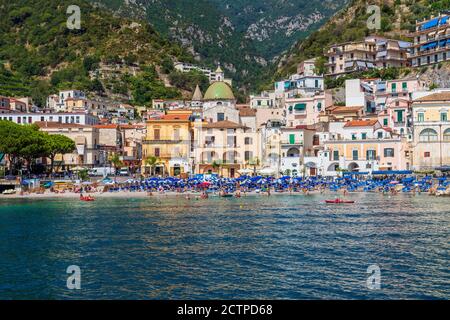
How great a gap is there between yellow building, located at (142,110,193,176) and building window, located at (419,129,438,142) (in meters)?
31.2

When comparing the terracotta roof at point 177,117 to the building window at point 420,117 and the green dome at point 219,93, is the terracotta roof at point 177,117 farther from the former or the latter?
the building window at point 420,117

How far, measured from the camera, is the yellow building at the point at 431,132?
236ft

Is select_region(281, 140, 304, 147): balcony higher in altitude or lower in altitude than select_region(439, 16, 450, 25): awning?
lower

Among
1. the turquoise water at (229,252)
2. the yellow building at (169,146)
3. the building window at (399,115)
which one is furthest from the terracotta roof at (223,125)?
the turquoise water at (229,252)

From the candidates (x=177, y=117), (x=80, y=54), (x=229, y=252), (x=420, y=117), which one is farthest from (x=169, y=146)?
(x=80, y=54)

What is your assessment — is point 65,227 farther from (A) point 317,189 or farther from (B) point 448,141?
(B) point 448,141

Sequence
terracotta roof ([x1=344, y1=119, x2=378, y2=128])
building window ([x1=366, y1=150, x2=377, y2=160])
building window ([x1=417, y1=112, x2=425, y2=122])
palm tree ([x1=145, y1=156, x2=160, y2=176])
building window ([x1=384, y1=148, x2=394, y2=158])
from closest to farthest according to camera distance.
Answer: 1. building window ([x1=417, y1=112, x2=425, y2=122])
2. building window ([x1=384, y1=148, x2=394, y2=158])
3. building window ([x1=366, y1=150, x2=377, y2=160])
4. terracotta roof ([x1=344, y1=119, x2=378, y2=128])
5. palm tree ([x1=145, y1=156, x2=160, y2=176])

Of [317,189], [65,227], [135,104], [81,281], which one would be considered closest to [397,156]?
[317,189]

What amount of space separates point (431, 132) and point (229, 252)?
50.9 meters

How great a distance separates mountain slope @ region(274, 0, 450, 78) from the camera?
111m

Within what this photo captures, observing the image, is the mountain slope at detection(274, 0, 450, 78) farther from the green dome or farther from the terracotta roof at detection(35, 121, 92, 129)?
the terracotta roof at detection(35, 121, 92, 129)

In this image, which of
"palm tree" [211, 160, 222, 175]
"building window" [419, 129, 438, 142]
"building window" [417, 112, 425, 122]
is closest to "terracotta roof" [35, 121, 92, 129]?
"palm tree" [211, 160, 222, 175]

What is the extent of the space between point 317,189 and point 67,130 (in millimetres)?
40255

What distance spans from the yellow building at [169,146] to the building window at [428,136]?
31234mm
